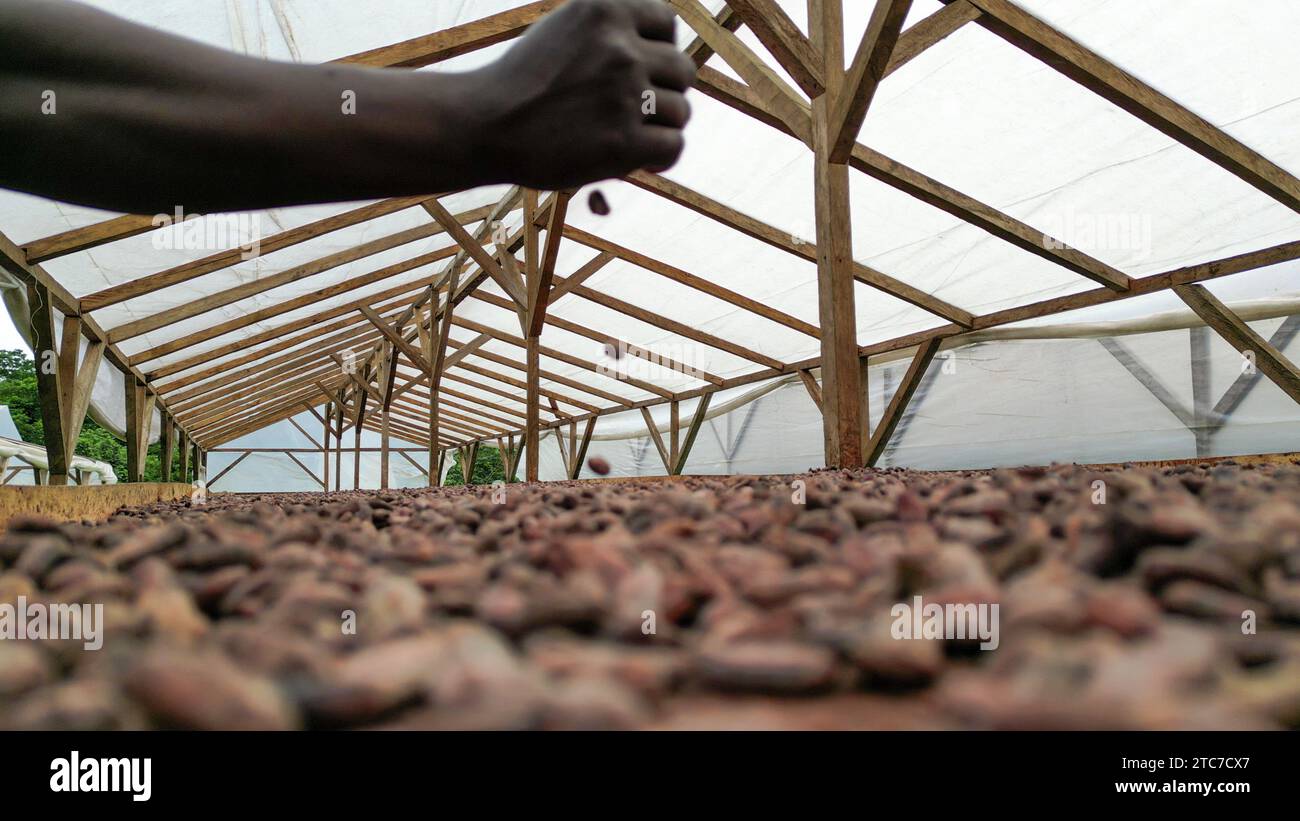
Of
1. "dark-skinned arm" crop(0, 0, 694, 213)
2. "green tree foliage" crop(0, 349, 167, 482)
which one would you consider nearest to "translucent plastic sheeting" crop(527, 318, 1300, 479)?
"dark-skinned arm" crop(0, 0, 694, 213)

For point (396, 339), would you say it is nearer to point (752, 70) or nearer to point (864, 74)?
point (752, 70)

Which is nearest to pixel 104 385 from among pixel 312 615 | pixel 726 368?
pixel 726 368

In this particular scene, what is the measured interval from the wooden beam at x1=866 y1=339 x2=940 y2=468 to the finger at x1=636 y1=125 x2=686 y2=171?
5.26 metres

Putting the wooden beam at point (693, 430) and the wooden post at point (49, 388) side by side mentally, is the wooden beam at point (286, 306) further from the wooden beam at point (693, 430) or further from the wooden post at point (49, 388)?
the wooden beam at point (693, 430)

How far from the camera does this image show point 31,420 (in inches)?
667

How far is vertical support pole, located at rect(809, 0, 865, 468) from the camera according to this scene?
10.1ft

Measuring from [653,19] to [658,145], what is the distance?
0.18 m

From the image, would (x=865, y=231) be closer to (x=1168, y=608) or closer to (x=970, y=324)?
(x=970, y=324)

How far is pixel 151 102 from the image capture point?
873 millimetres

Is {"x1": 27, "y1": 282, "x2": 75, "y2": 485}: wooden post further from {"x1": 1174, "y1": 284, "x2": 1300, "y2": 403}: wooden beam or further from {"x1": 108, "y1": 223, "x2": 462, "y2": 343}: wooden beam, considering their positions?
{"x1": 1174, "y1": 284, "x2": 1300, "y2": 403}: wooden beam

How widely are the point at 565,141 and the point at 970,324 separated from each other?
5.98 meters

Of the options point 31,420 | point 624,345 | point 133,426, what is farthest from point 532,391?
point 31,420

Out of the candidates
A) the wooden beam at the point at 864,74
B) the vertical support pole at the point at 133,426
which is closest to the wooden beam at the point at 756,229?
the wooden beam at the point at 864,74

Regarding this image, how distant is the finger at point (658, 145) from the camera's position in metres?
1.12
